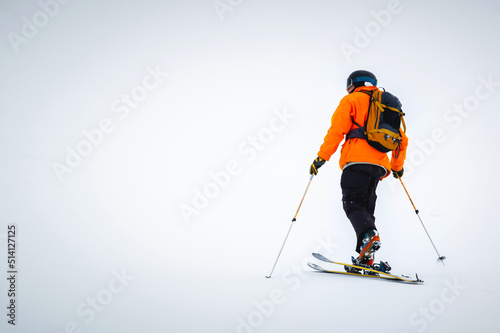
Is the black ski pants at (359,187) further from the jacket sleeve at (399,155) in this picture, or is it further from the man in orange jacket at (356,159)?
the jacket sleeve at (399,155)

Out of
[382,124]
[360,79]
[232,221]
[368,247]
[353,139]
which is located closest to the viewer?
[368,247]

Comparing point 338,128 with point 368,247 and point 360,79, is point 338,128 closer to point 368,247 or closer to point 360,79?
point 360,79

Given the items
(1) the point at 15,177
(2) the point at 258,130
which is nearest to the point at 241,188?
(1) the point at 15,177

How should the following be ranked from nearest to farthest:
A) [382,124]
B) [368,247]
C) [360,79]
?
1. [368,247]
2. [382,124]
3. [360,79]

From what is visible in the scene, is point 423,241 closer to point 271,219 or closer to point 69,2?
point 271,219

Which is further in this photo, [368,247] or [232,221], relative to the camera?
[232,221]

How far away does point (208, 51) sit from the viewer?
179m

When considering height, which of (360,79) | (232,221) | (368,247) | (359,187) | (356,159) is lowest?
(368,247)

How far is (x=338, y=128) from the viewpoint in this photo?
3756 mm

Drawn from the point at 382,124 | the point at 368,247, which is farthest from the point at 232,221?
the point at 382,124

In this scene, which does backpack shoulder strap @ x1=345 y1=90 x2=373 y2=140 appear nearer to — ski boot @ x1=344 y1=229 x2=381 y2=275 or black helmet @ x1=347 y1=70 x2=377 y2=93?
black helmet @ x1=347 y1=70 x2=377 y2=93

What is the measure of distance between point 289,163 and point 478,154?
30.6ft

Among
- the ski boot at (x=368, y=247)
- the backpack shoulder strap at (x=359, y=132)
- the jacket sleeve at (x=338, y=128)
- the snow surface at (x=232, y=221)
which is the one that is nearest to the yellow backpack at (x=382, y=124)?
the backpack shoulder strap at (x=359, y=132)

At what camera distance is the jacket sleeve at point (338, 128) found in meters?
3.73
